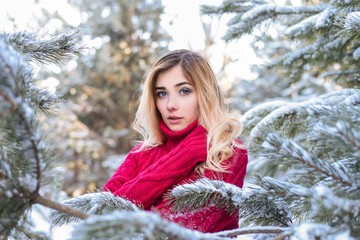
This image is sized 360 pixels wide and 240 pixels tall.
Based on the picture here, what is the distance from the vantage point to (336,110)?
2.87ft

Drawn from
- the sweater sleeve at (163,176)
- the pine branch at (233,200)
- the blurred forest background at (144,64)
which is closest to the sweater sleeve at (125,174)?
the sweater sleeve at (163,176)

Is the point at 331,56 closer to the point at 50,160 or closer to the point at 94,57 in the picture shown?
the point at 50,160

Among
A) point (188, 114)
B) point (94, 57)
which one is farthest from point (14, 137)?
point (94, 57)

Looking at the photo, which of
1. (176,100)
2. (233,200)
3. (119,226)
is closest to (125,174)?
(176,100)

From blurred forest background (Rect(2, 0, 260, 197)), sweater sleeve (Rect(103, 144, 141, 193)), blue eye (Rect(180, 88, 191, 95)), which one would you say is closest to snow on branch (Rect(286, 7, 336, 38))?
blue eye (Rect(180, 88, 191, 95))

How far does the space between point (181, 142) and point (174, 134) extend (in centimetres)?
11

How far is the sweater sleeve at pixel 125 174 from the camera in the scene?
1615 mm

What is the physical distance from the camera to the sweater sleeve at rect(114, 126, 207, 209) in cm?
143

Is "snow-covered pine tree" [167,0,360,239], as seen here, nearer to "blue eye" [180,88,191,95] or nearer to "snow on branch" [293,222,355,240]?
"snow on branch" [293,222,355,240]

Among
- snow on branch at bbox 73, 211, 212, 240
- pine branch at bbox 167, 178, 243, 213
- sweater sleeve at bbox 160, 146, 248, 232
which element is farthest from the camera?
sweater sleeve at bbox 160, 146, 248, 232

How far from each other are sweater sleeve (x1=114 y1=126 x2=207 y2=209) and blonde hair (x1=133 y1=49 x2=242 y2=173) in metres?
0.12

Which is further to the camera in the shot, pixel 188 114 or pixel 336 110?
pixel 188 114

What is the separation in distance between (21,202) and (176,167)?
2.35 ft

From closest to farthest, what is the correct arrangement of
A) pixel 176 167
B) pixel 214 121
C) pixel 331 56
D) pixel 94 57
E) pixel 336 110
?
1. pixel 336 110
2. pixel 176 167
3. pixel 214 121
4. pixel 331 56
5. pixel 94 57
